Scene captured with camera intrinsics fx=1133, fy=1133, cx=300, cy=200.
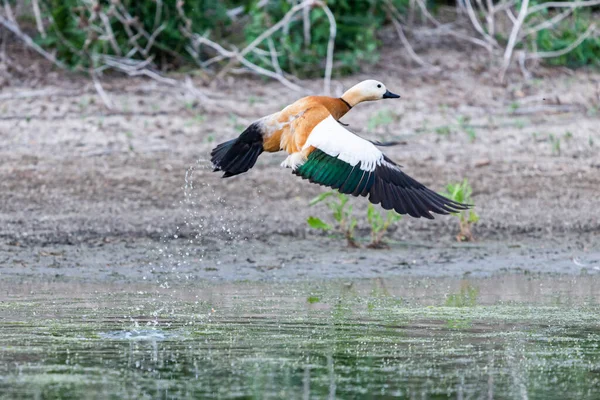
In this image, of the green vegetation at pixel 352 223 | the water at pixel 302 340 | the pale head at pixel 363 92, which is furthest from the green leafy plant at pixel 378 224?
the pale head at pixel 363 92

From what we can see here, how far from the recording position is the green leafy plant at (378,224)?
26.8ft

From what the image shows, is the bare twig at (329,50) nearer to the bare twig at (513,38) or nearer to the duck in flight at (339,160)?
the bare twig at (513,38)

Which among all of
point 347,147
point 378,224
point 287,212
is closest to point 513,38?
point 287,212

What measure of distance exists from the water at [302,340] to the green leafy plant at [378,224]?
0.68 m

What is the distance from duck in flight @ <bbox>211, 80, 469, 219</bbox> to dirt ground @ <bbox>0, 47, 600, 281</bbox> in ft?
4.56

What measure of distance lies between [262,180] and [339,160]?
3017 mm

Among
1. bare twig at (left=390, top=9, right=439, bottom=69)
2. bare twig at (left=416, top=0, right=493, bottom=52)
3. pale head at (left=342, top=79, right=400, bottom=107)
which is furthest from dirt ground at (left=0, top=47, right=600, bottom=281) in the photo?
pale head at (left=342, top=79, right=400, bottom=107)

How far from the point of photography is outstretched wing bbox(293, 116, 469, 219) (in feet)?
21.0

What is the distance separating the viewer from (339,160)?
21.1ft

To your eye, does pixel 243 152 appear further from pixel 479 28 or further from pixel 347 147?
pixel 479 28

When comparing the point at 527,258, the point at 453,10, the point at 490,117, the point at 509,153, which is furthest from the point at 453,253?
the point at 453,10

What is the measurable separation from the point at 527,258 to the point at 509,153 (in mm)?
1892

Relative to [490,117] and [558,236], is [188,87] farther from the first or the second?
[558,236]

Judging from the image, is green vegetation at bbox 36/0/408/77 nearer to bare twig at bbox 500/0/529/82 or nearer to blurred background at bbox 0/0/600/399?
blurred background at bbox 0/0/600/399
